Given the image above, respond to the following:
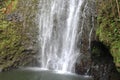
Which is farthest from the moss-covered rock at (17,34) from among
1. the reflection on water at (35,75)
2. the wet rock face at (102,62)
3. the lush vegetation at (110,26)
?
the lush vegetation at (110,26)

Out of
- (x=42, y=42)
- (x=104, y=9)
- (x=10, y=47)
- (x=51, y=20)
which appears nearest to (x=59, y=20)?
(x=51, y=20)

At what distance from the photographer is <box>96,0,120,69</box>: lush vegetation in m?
8.86

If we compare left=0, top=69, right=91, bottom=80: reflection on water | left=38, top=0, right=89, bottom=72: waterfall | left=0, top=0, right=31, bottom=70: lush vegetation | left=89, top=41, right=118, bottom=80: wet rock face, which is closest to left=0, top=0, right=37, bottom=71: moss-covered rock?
left=0, top=0, right=31, bottom=70: lush vegetation

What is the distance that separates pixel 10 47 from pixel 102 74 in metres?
4.89

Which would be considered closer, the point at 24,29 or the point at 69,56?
the point at 69,56

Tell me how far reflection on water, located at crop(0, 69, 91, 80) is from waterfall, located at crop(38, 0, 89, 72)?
0.78 m

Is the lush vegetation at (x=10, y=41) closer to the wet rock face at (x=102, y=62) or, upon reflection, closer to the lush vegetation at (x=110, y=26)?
the wet rock face at (x=102, y=62)

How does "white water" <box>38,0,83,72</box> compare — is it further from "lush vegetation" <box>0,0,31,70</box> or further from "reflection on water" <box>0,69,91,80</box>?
"lush vegetation" <box>0,0,31,70</box>

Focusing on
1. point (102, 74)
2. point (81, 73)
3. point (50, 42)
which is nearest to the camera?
point (102, 74)

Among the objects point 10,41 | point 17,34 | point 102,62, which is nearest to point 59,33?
point 17,34

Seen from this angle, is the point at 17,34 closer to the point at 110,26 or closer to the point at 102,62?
the point at 102,62

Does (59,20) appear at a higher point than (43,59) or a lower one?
higher

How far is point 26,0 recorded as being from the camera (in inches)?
554

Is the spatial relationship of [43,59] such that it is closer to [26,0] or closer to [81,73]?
[81,73]
